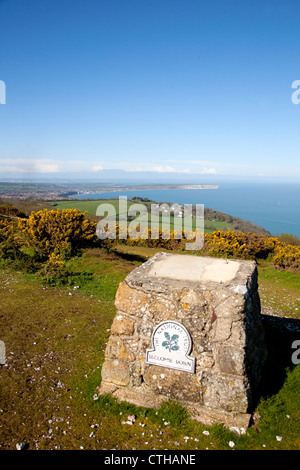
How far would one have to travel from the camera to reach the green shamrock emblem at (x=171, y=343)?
4.41 m

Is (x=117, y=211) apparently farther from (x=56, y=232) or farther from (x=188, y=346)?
(x=188, y=346)

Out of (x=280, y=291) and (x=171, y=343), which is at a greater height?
(x=171, y=343)

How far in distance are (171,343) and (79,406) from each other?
1890 millimetres

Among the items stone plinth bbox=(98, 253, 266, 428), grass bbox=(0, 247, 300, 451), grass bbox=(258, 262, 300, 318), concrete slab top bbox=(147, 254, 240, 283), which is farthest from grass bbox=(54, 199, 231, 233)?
stone plinth bbox=(98, 253, 266, 428)

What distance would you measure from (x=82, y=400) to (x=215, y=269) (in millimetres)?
3385

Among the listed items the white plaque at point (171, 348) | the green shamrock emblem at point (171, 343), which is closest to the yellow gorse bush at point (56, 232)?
the white plaque at point (171, 348)

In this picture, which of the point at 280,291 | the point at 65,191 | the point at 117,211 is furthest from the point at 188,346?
the point at 65,191

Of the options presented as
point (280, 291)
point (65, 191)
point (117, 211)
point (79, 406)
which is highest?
point (65, 191)

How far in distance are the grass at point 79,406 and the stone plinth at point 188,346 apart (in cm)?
26

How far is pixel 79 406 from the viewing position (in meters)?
4.55

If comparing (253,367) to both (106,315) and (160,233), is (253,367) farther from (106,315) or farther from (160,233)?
(160,233)

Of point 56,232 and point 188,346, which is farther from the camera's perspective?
point 56,232

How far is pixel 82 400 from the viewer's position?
4.69 m

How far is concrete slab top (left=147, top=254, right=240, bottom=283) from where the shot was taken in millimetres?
5020
